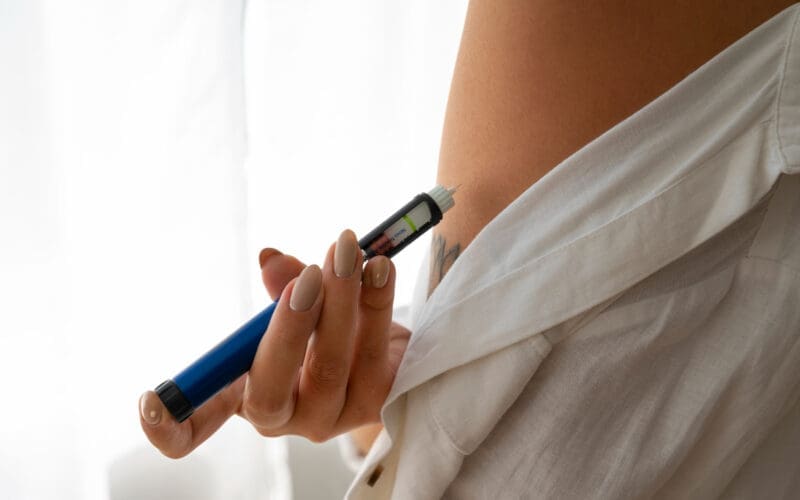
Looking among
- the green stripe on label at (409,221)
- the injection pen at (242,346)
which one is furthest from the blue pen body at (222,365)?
the green stripe on label at (409,221)

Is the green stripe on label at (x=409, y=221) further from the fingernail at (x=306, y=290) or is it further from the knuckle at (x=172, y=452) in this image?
the knuckle at (x=172, y=452)

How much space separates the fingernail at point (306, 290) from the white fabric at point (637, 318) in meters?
0.08

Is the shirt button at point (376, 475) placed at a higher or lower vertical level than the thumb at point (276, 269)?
lower

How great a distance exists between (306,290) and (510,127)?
191 millimetres

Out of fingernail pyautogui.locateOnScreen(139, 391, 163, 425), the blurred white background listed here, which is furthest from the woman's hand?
the blurred white background

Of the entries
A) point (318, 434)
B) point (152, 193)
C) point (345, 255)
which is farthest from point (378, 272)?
point (152, 193)

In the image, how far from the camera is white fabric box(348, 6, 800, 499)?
0.43 meters

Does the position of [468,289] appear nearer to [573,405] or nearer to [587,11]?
[573,405]

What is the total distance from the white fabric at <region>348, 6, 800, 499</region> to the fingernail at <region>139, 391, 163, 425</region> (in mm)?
144

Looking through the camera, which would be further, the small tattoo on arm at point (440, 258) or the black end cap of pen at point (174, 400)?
the small tattoo on arm at point (440, 258)

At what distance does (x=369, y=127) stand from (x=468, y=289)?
1.17 ft

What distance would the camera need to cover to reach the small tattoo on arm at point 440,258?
53 centimetres


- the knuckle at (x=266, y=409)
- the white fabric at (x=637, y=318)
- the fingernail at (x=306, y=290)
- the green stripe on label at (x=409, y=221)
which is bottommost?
the white fabric at (x=637, y=318)

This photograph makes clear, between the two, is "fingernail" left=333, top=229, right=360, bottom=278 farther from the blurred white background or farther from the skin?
the blurred white background
